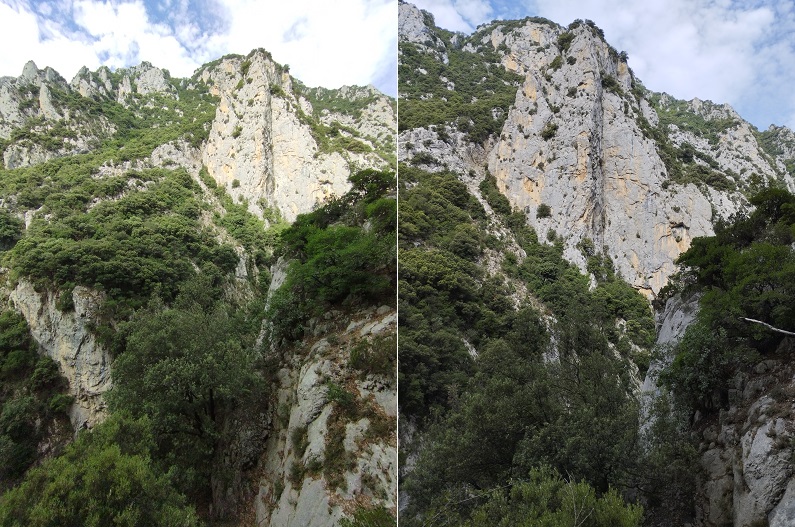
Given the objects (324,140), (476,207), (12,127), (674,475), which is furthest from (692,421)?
(12,127)

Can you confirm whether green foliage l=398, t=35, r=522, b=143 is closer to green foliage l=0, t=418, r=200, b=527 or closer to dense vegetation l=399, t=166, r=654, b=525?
dense vegetation l=399, t=166, r=654, b=525

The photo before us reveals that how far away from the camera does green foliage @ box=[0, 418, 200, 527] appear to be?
6.79m

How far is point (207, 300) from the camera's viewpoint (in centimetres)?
2236

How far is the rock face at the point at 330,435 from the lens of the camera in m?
7.18

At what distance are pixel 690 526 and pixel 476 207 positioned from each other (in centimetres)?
2729

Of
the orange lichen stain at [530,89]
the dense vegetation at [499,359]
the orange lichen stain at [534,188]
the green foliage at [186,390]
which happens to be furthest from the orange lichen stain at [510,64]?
the green foliage at [186,390]

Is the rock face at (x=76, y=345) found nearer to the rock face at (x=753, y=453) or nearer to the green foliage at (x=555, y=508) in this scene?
the green foliage at (x=555, y=508)

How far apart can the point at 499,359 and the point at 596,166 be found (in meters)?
27.4

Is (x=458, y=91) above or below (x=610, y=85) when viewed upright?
above

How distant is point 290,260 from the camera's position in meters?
14.5

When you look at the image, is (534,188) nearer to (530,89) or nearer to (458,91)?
(530,89)

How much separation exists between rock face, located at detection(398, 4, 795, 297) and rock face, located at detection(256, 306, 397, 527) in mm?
27774

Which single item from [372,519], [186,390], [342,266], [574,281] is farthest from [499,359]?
[574,281]

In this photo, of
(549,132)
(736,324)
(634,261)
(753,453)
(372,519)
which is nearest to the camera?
(372,519)
